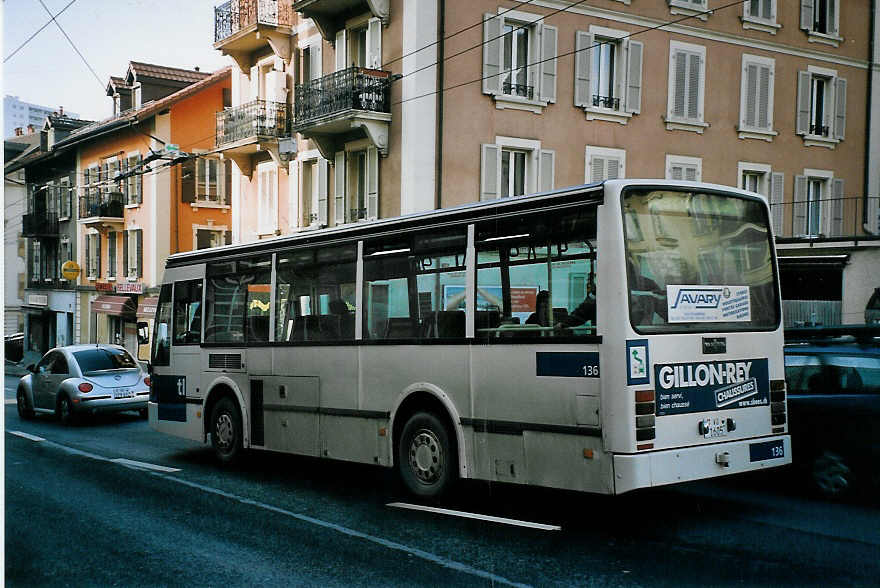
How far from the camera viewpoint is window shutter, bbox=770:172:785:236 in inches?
1020

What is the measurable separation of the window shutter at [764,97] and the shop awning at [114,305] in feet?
55.1

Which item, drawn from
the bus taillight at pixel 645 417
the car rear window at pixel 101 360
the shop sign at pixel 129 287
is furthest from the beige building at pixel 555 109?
the bus taillight at pixel 645 417

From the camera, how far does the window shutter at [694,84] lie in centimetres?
2428

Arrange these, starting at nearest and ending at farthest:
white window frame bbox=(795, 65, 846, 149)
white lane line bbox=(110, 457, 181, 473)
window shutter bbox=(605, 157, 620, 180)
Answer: white lane line bbox=(110, 457, 181, 473) < window shutter bbox=(605, 157, 620, 180) < white window frame bbox=(795, 65, 846, 149)

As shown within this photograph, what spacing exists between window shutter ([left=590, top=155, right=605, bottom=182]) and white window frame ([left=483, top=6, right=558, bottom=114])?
184cm

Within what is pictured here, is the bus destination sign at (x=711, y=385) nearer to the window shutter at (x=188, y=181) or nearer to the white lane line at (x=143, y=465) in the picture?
the white lane line at (x=143, y=465)

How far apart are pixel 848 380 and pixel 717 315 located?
1.72m

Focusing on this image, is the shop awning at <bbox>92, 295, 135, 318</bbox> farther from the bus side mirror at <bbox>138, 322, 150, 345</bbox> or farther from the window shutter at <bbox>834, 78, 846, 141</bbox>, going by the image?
the window shutter at <bbox>834, 78, 846, 141</bbox>

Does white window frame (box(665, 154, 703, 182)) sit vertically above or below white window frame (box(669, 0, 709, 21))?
below

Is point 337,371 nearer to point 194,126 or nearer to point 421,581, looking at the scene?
point 421,581

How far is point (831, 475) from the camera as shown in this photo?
8.98m

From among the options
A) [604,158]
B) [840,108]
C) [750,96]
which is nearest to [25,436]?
[604,158]

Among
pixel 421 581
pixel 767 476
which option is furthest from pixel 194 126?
pixel 421 581

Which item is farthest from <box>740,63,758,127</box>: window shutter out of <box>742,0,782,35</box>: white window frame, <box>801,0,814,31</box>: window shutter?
<box>801,0,814,31</box>: window shutter
